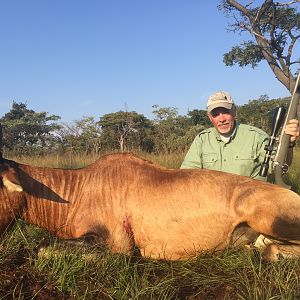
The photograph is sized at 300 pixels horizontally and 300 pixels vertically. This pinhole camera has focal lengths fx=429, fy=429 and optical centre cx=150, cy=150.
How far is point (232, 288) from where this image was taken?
9.61ft

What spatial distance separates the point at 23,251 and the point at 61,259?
0.47 meters

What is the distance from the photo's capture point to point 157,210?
362 cm

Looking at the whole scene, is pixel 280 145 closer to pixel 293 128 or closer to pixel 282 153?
pixel 282 153

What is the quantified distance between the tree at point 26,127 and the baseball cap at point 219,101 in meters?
16.5

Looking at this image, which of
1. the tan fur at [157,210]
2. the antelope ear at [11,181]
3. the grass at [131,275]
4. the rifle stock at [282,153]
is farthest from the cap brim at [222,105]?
the antelope ear at [11,181]

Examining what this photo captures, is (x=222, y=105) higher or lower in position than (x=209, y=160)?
higher

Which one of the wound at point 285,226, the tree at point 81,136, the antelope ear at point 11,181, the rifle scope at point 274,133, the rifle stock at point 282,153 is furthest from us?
the tree at point 81,136

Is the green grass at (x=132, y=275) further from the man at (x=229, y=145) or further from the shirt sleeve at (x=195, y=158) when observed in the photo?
the shirt sleeve at (x=195, y=158)

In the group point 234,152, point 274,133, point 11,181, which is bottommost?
point 11,181

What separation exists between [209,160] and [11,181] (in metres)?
2.35

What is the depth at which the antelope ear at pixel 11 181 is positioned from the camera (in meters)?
3.27

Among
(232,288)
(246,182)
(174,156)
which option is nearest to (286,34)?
(174,156)

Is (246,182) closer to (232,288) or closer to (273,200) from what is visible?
(273,200)

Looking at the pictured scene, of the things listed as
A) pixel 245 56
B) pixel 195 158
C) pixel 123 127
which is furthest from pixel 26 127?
pixel 195 158
